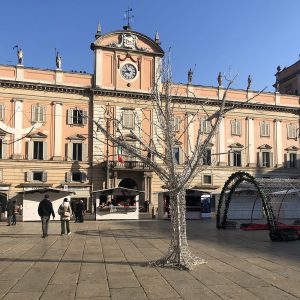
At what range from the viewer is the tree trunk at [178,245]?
1036 centimetres

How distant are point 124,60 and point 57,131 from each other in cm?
1055

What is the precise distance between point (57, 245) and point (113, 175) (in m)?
30.3

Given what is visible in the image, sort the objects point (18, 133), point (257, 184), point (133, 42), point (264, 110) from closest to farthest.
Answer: point (257, 184) → point (18, 133) → point (133, 42) → point (264, 110)

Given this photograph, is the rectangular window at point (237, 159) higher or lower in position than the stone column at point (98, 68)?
lower

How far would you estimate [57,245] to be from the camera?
15602 millimetres

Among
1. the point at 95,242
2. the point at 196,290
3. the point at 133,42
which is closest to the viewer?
the point at 196,290

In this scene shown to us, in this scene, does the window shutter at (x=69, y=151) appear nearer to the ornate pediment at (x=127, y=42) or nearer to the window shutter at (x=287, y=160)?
the ornate pediment at (x=127, y=42)

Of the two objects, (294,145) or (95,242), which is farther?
(294,145)

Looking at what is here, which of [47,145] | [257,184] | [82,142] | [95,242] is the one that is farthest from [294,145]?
[95,242]

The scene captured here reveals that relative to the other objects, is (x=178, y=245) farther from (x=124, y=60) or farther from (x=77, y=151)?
(x=124, y=60)

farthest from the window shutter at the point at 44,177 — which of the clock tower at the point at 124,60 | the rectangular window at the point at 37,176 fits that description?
the clock tower at the point at 124,60

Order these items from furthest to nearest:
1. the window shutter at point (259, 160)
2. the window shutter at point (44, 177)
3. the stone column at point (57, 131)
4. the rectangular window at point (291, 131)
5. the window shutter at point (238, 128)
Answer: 1. the rectangular window at point (291, 131)
2. the window shutter at point (259, 160)
3. the window shutter at point (238, 128)
4. the stone column at point (57, 131)
5. the window shutter at point (44, 177)

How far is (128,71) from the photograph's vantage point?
1925 inches

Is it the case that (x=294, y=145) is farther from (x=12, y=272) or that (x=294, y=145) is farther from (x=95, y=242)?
(x=12, y=272)
